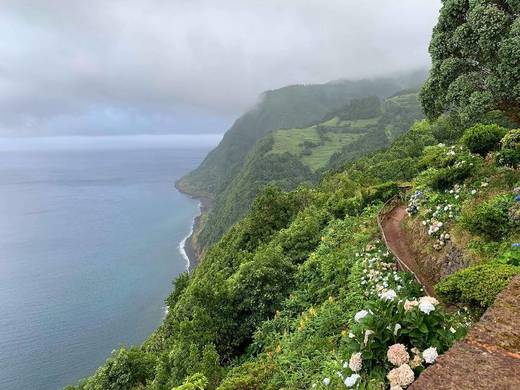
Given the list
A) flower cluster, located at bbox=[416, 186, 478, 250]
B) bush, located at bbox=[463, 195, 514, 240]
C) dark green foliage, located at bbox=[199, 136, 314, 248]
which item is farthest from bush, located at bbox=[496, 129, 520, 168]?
dark green foliage, located at bbox=[199, 136, 314, 248]

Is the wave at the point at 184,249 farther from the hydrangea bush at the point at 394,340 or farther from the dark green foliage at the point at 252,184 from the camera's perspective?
the hydrangea bush at the point at 394,340

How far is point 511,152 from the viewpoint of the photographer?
1545cm

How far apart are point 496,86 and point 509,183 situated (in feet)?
11.3

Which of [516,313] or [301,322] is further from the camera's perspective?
[301,322]

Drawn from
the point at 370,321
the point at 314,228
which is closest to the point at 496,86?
the point at 370,321

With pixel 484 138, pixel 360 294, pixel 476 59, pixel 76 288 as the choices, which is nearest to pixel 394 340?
pixel 360 294

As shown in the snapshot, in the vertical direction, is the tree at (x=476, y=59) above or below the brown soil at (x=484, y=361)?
above

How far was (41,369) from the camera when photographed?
74.9 metres

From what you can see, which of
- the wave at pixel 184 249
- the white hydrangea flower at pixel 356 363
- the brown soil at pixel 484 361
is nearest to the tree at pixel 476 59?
the brown soil at pixel 484 361

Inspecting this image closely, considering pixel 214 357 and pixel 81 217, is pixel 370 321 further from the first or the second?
pixel 81 217

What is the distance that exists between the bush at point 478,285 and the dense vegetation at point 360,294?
0.03 m

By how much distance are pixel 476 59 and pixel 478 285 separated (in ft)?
32.3

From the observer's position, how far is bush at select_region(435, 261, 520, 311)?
363 inches

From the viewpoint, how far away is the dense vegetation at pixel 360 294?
7062 millimetres
